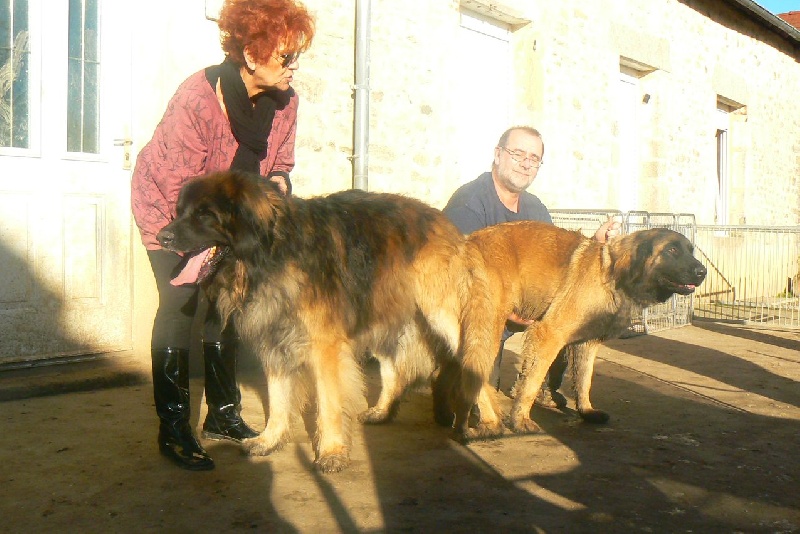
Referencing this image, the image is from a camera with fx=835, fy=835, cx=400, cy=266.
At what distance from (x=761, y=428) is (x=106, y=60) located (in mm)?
4981

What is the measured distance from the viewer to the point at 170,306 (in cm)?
401

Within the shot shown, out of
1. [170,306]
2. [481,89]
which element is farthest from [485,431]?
[481,89]

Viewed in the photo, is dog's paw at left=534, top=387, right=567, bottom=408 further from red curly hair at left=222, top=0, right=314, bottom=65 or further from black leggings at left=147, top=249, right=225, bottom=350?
red curly hair at left=222, top=0, right=314, bottom=65

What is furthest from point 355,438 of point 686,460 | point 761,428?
point 761,428

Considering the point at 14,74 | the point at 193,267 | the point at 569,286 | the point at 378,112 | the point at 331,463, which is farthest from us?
the point at 378,112

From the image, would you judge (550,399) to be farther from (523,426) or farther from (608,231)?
(608,231)

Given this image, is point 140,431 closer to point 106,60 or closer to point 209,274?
point 209,274

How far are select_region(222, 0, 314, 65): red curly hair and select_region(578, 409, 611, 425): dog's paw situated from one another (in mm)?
2739

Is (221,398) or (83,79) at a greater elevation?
(83,79)

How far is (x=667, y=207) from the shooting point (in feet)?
43.5

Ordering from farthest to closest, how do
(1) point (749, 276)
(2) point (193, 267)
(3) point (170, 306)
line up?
(1) point (749, 276) → (3) point (170, 306) → (2) point (193, 267)

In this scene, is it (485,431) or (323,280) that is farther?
(485,431)

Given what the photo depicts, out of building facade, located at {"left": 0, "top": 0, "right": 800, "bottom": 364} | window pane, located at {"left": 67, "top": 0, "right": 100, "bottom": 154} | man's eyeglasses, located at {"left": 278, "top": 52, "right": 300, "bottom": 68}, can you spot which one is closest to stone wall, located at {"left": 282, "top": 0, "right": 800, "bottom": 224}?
building facade, located at {"left": 0, "top": 0, "right": 800, "bottom": 364}

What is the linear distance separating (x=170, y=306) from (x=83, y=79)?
103 inches
